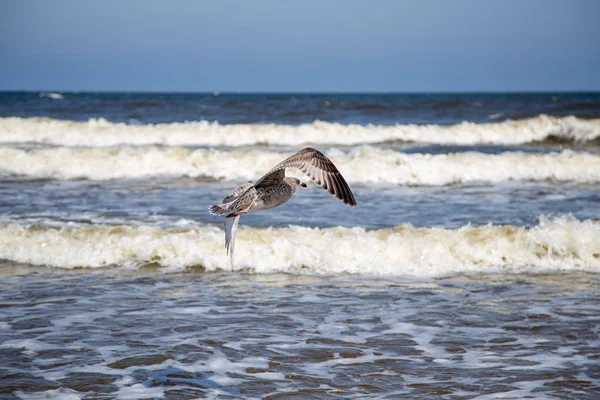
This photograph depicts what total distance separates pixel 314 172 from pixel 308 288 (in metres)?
2.17

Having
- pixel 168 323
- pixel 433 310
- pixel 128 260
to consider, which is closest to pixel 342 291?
pixel 433 310

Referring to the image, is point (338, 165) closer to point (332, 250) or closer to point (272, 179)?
point (332, 250)

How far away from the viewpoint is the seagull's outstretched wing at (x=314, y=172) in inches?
206

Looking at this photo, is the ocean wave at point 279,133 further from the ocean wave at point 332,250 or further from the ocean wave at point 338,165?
the ocean wave at point 332,250

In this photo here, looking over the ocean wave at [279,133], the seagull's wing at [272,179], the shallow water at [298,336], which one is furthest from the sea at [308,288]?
the ocean wave at [279,133]

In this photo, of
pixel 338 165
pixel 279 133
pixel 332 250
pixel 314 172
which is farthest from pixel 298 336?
pixel 279 133

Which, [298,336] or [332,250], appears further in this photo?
[332,250]

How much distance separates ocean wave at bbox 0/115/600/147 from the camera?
958 inches

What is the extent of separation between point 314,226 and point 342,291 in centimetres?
281

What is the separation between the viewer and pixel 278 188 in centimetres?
541

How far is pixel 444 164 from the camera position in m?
16.2

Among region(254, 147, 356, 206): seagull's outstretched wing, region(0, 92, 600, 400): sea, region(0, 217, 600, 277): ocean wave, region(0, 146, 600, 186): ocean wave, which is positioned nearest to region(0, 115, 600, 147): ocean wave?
region(0, 146, 600, 186): ocean wave

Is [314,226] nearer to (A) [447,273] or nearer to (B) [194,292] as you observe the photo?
(A) [447,273]

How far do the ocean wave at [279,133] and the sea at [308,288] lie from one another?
8.57 meters
